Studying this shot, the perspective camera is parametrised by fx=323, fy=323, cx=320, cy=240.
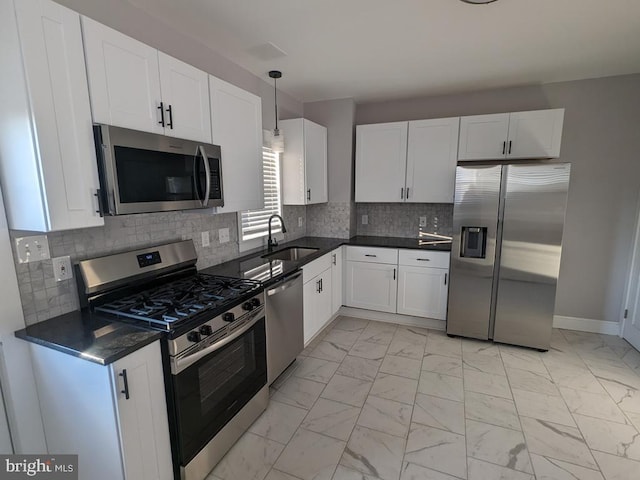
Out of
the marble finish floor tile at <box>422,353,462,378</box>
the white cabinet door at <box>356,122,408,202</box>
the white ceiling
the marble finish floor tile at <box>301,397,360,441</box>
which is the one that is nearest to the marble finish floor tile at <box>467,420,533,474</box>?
the marble finish floor tile at <box>422,353,462,378</box>

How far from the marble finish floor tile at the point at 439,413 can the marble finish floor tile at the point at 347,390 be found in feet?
1.24

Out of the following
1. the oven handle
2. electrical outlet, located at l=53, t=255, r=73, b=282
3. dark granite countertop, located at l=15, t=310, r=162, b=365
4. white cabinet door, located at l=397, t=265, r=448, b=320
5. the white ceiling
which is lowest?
white cabinet door, located at l=397, t=265, r=448, b=320

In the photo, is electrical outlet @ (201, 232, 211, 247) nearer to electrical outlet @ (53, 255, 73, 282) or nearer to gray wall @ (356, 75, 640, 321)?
electrical outlet @ (53, 255, 73, 282)

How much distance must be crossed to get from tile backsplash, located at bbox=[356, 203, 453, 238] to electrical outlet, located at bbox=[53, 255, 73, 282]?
10.3ft

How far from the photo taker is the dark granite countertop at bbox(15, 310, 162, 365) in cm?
124

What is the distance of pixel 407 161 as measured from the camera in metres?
3.56

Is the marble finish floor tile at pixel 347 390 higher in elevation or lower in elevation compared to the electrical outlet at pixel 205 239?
lower

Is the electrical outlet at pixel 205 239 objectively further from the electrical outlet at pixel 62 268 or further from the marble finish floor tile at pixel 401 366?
the marble finish floor tile at pixel 401 366

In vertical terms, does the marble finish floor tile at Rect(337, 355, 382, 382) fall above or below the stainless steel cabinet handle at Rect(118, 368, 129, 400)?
below

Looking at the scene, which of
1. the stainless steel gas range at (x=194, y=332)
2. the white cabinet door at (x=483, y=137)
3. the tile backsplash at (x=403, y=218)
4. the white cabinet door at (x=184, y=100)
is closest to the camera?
the stainless steel gas range at (x=194, y=332)

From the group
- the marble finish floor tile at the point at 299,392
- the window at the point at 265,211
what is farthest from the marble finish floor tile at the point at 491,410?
the window at the point at 265,211

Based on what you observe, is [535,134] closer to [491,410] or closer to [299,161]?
[299,161]

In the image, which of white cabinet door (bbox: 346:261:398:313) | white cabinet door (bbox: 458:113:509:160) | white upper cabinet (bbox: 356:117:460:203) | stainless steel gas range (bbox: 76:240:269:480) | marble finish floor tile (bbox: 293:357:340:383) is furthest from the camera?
white cabinet door (bbox: 346:261:398:313)

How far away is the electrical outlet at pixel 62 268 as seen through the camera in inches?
60.8
